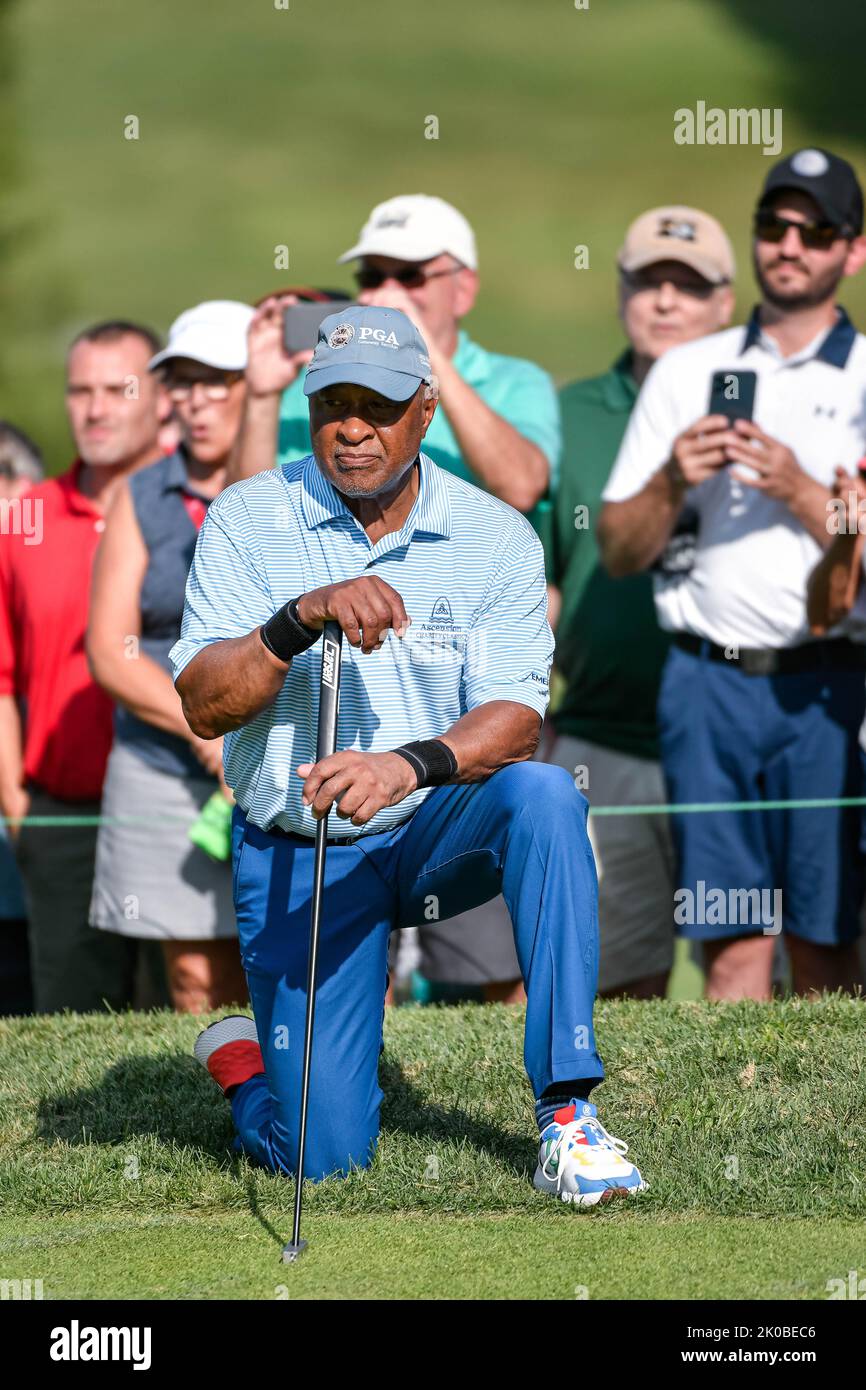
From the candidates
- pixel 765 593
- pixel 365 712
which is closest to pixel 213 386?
pixel 765 593

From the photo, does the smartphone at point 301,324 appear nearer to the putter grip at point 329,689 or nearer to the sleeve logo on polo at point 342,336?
the sleeve logo on polo at point 342,336

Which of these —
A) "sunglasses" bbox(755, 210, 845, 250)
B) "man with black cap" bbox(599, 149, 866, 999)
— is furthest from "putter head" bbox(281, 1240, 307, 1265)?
"sunglasses" bbox(755, 210, 845, 250)

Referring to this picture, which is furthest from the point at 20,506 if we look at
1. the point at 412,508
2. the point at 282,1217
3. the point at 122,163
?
the point at 282,1217

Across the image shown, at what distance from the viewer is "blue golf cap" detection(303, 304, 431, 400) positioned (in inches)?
164

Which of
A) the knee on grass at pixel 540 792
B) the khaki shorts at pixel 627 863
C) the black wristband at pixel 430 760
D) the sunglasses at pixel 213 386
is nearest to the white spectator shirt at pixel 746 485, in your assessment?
the khaki shorts at pixel 627 863

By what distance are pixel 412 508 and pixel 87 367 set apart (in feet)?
10.7

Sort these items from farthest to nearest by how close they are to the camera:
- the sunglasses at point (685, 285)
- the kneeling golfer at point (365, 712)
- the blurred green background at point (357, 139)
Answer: the blurred green background at point (357, 139), the sunglasses at point (685, 285), the kneeling golfer at point (365, 712)

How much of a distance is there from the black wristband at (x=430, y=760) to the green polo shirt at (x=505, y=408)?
9.62 feet

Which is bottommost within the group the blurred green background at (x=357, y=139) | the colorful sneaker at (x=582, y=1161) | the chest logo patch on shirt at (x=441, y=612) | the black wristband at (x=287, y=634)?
the colorful sneaker at (x=582, y=1161)

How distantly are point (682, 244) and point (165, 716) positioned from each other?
2383 millimetres

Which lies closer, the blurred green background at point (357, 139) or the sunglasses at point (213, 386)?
the sunglasses at point (213, 386)

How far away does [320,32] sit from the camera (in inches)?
305
